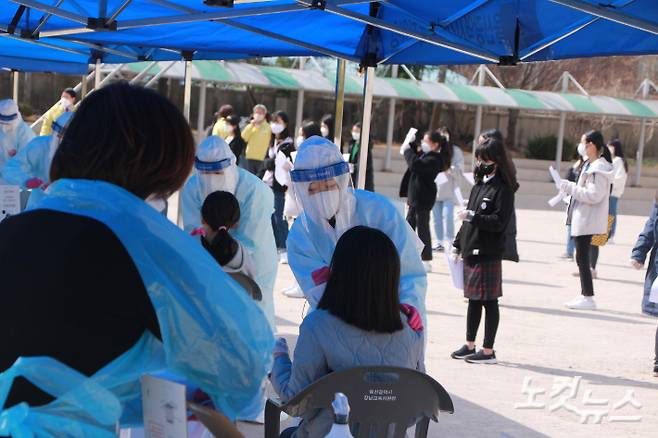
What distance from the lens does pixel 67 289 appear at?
1.93m

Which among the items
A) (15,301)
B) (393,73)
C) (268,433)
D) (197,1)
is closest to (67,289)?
(15,301)

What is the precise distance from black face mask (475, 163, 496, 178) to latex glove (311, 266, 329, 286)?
3.69m

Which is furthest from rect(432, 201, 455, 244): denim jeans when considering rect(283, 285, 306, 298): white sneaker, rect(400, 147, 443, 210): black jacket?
rect(283, 285, 306, 298): white sneaker

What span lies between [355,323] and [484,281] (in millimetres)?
4495

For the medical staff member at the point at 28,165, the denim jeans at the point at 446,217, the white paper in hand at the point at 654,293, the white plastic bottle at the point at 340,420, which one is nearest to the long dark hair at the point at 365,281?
the white plastic bottle at the point at 340,420

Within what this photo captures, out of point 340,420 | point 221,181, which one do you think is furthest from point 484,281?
point 340,420

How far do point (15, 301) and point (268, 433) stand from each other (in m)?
2.09

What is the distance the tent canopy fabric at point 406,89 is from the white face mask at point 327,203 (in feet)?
63.8

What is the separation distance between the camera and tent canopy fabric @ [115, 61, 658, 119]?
1009 inches

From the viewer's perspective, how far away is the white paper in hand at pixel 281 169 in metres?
12.5

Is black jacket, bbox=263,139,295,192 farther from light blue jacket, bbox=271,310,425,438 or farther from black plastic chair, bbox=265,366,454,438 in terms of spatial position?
black plastic chair, bbox=265,366,454,438

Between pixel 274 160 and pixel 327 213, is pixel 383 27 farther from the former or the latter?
pixel 274 160

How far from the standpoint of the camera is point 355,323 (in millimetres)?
3516

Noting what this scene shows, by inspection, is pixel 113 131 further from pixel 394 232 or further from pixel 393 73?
pixel 393 73
